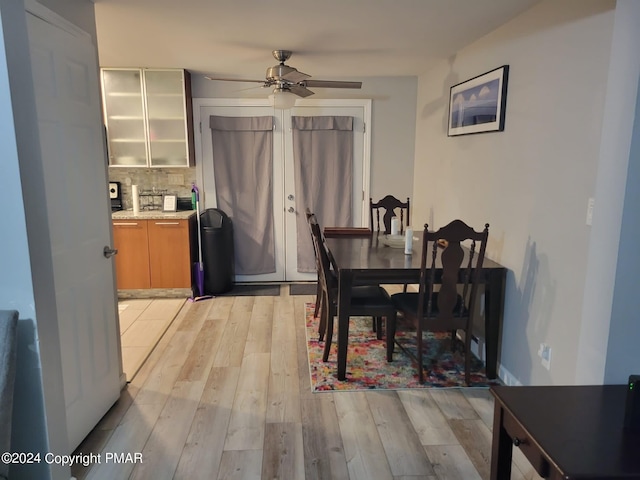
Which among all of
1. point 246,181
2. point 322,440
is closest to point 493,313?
point 322,440

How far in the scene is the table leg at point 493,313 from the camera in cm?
282

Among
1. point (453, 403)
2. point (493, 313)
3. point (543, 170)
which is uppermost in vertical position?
point (543, 170)

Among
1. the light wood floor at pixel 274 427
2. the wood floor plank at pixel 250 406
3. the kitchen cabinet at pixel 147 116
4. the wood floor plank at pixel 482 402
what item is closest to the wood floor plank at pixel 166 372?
the light wood floor at pixel 274 427

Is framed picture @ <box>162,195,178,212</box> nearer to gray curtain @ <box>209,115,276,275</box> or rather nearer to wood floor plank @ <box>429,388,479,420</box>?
gray curtain @ <box>209,115,276,275</box>

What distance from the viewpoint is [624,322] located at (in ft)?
4.78

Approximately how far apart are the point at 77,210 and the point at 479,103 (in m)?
2.81

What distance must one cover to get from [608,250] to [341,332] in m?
1.70

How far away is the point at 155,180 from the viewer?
4840 millimetres

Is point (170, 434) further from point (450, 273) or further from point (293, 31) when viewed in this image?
point (293, 31)

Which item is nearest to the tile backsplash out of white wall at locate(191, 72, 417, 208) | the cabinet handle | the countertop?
the countertop

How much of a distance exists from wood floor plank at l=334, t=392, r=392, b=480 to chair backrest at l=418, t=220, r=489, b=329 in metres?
0.72

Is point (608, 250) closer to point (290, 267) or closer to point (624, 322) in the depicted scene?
point (624, 322)

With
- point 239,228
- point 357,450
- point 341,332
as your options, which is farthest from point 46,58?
point 239,228

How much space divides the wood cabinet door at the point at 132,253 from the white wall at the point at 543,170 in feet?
10.6
